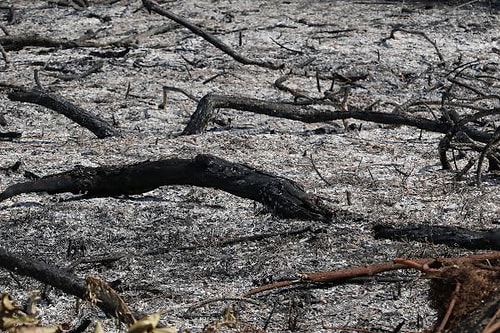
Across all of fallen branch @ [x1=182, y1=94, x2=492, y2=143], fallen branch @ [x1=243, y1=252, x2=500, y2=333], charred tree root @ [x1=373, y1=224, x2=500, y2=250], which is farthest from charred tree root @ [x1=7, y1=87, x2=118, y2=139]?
fallen branch @ [x1=243, y1=252, x2=500, y2=333]

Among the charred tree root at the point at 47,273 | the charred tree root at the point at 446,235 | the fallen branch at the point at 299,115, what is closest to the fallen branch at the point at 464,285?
the charred tree root at the point at 47,273

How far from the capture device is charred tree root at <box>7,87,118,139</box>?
16.3ft

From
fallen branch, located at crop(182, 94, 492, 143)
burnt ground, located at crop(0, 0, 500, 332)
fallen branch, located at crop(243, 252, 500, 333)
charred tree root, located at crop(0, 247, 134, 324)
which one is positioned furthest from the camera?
fallen branch, located at crop(182, 94, 492, 143)

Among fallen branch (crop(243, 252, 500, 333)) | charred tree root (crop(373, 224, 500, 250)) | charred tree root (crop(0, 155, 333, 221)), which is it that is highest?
fallen branch (crop(243, 252, 500, 333))

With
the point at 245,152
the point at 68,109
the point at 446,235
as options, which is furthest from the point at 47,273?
the point at 68,109

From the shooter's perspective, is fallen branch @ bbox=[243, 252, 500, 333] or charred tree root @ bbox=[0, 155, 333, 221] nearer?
fallen branch @ bbox=[243, 252, 500, 333]

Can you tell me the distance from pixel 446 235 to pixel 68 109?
2.52 metres

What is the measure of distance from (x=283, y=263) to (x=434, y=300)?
84 cm

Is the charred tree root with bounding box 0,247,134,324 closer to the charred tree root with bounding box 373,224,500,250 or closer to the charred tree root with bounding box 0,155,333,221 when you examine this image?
the charred tree root with bounding box 0,155,333,221

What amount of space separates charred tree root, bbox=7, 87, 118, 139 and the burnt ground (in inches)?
3.4

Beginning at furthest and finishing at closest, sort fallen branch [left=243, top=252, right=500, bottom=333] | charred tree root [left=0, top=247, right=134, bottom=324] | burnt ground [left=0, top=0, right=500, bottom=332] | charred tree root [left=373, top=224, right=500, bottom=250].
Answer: charred tree root [left=373, top=224, right=500, bottom=250] < burnt ground [left=0, top=0, right=500, bottom=332] < charred tree root [left=0, top=247, right=134, bottom=324] < fallen branch [left=243, top=252, right=500, bottom=333]

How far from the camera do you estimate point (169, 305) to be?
285cm

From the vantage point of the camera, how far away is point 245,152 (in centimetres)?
464

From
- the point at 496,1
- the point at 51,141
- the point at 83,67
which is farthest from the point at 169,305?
the point at 496,1
